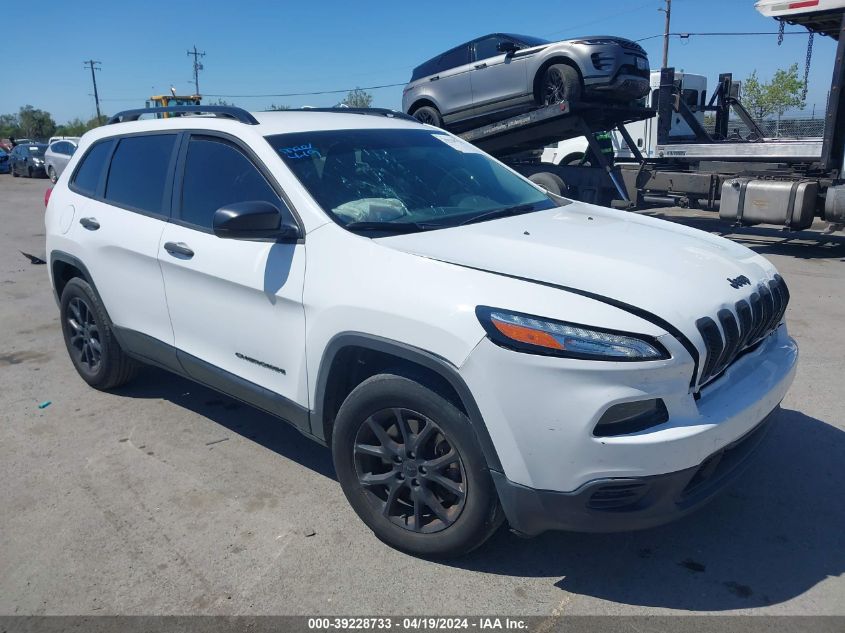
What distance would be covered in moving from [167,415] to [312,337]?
6.42 feet

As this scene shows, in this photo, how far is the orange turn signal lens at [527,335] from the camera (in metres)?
2.47

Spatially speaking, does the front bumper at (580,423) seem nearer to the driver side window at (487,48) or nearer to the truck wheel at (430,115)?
the driver side window at (487,48)

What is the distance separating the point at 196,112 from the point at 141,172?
499 millimetres

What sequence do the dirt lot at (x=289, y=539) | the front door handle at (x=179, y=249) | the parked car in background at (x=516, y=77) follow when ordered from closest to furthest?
the dirt lot at (x=289, y=539) → the front door handle at (x=179, y=249) → the parked car in background at (x=516, y=77)

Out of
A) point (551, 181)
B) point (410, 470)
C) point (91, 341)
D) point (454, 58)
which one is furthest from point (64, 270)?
point (454, 58)

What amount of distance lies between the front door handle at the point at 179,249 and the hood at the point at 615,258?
125 cm

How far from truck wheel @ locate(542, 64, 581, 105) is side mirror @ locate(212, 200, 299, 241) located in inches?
308

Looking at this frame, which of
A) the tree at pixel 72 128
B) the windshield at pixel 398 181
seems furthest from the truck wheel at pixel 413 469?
the tree at pixel 72 128

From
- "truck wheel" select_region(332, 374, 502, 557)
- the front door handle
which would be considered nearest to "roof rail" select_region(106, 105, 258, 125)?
Answer: the front door handle

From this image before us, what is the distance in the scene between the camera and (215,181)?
3773mm

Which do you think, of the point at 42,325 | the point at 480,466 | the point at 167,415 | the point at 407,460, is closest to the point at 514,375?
the point at 480,466

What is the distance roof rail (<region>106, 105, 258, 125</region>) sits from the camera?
3781mm

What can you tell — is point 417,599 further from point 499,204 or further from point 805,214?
point 805,214

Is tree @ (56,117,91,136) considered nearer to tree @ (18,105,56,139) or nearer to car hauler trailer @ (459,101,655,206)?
tree @ (18,105,56,139)
